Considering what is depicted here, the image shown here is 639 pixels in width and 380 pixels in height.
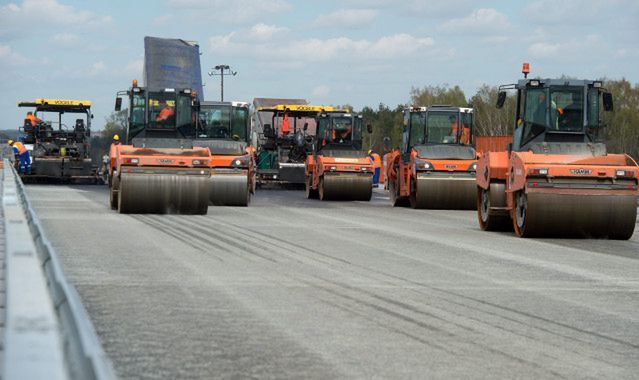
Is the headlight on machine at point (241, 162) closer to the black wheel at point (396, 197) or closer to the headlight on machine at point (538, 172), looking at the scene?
the black wheel at point (396, 197)

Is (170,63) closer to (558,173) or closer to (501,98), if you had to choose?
(501,98)

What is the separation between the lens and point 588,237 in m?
18.9

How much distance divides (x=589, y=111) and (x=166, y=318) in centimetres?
1382

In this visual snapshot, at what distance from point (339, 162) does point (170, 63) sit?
17240mm

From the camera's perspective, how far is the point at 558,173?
60.1 ft

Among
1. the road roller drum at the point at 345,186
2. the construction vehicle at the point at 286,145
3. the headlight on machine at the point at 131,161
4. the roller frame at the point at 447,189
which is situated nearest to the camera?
the headlight on machine at the point at 131,161

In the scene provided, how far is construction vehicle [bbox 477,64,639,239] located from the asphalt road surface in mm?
439

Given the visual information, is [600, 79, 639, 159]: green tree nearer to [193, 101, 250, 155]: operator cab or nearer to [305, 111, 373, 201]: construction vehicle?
[305, 111, 373, 201]: construction vehicle

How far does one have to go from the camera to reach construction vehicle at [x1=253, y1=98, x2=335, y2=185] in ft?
140

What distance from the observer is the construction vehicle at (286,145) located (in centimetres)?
4262

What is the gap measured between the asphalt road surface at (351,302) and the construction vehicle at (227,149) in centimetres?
883

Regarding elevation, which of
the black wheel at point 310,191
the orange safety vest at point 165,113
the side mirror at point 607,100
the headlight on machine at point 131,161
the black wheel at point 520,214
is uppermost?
the side mirror at point 607,100

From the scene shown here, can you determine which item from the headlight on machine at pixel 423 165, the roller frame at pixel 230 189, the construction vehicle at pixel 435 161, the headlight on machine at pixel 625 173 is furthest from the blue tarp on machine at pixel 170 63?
the headlight on machine at pixel 625 173

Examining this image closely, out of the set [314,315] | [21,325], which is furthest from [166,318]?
[21,325]
